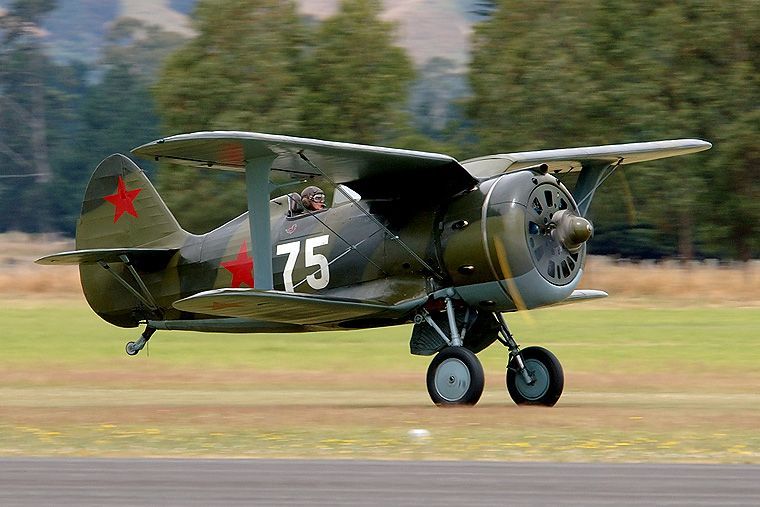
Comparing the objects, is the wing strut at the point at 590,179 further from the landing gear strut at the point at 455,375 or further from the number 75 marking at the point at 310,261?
the number 75 marking at the point at 310,261

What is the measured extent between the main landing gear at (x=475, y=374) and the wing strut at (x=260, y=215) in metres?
1.80

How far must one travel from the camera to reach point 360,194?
1511 cm

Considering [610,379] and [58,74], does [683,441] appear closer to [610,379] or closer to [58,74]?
[610,379]

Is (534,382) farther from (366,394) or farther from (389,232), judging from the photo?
(366,394)

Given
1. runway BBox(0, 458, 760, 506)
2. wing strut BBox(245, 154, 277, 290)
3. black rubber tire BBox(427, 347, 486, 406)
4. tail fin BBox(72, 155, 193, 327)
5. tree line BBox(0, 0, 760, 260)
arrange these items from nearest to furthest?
runway BBox(0, 458, 760, 506)
wing strut BBox(245, 154, 277, 290)
black rubber tire BBox(427, 347, 486, 406)
tail fin BBox(72, 155, 193, 327)
tree line BBox(0, 0, 760, 260)

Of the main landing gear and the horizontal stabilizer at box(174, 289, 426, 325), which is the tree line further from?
the horizontal stabilizer at box(174, 289, 426, 325)

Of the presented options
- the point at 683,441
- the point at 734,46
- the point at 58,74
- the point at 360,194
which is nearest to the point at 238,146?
the point at 360,194

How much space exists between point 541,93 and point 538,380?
31.6m

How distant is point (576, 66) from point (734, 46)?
519cm

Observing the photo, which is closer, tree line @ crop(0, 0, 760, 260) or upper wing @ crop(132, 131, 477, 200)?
upper wing @ crop(132, 131, 477, 200)

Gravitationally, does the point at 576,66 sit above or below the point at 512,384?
above

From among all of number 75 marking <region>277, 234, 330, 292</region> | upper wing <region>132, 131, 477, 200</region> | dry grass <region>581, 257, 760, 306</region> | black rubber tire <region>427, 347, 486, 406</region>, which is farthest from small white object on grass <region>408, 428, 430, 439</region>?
dry grass <region>581, 257, 760, 306</region>

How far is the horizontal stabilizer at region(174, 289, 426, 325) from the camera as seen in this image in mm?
13398

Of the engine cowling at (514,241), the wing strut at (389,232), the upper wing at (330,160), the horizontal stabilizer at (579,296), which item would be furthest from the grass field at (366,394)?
the upper wing at (330,160)
